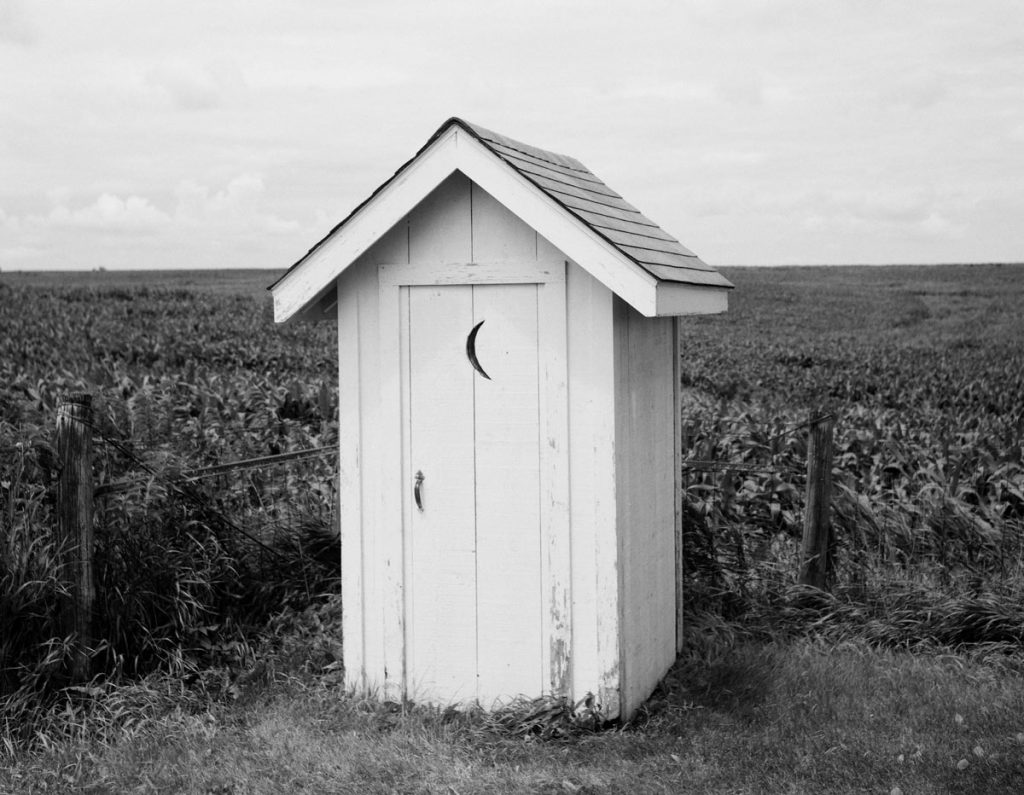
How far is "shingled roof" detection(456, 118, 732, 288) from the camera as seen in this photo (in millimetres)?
4871

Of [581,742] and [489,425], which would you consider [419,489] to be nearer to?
[489,425]

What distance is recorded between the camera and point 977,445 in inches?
373

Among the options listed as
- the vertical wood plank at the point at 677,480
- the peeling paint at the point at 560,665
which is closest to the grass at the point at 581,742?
the peeling paint at the point at 560,665

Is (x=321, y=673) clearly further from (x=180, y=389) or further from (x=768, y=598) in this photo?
(x=180, y=389)

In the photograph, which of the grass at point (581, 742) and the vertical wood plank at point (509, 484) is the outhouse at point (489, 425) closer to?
the vertical wood plank at point (509, 484)

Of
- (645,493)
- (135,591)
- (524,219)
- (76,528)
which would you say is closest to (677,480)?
(645,493)

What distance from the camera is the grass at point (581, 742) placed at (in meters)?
4.62

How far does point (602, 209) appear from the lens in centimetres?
552

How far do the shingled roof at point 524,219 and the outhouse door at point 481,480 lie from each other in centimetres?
31

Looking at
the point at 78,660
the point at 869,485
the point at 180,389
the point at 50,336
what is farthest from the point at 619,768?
the point at 50,336

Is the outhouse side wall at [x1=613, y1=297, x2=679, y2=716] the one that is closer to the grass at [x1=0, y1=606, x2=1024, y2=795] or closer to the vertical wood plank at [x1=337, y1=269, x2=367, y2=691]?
the grass at [x1=0, y1=606, x2=1024, y2=795]

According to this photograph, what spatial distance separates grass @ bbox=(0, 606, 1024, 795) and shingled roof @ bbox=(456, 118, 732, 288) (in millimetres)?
2247

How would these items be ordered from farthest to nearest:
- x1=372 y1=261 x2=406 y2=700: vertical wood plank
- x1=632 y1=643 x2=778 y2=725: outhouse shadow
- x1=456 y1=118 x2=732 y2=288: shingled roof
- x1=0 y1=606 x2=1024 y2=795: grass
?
x1=632 y1=643 x2=778 y2=725: outhouse shadow, x1=372 y1=261 x2=406 y2=700: vertical wood plank, x1=456 y1=118 x2=732 y2=288: shingled roof, x1=0 y1=606 x2=1024 y2=795: grass

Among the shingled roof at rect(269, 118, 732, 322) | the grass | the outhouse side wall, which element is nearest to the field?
the grass
